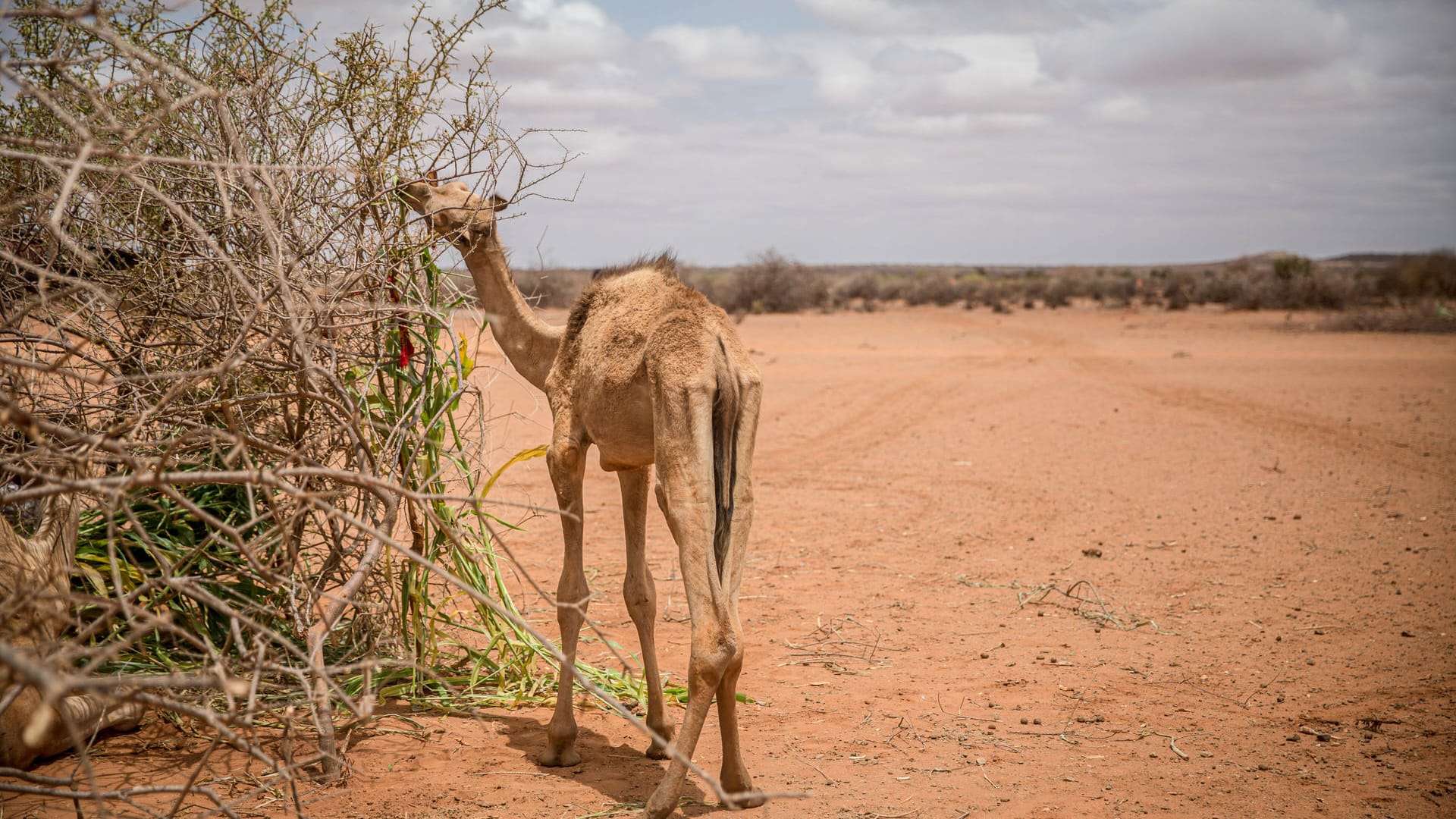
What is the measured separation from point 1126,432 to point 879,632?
8306 mm

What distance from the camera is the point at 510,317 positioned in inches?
203

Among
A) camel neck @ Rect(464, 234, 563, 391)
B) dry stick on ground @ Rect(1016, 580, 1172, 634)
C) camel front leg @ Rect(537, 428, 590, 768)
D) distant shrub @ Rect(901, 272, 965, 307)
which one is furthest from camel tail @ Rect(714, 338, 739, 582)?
distant shrub @ Rect(901, 272, 965, 307)

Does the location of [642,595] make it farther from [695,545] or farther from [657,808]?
[657,808]

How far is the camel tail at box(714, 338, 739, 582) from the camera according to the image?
4.07m

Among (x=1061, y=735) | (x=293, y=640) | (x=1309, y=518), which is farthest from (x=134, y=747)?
(x=1309, y=518)

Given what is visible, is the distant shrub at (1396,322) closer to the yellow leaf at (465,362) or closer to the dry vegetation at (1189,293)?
the dry vegetation at (1189,293)

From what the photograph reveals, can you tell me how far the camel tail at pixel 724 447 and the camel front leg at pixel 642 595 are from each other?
0.91 m

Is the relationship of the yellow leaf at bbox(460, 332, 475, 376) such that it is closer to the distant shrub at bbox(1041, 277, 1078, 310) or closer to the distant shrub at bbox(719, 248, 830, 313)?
the distant shrub at bbox(719, 248, 830, 313)

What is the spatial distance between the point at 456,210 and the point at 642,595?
212 cm

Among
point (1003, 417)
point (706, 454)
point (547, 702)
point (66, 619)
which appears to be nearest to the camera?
point (66, 619)

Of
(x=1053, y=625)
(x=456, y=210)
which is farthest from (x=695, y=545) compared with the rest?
(x=1053, y=625)

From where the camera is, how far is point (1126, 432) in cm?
1338

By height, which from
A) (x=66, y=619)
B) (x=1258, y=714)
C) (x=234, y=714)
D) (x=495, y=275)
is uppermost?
(x=495, y=275)

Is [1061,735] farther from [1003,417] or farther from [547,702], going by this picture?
[1003,417]
